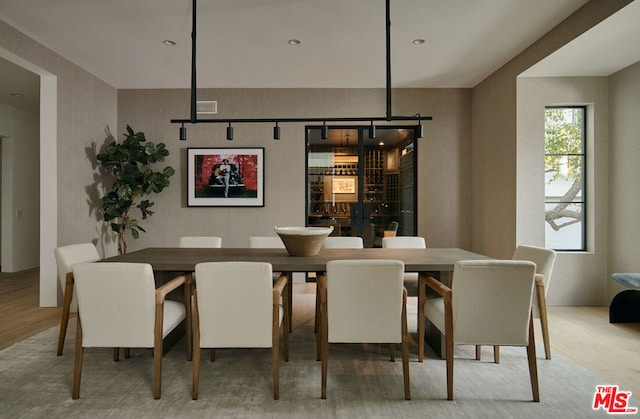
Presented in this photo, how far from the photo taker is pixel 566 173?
172 inches

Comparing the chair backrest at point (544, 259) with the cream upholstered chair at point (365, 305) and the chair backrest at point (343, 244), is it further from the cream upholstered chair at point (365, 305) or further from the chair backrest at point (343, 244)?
the chair backrest at point (343, 244)

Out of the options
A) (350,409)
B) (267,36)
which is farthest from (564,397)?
(267,36)

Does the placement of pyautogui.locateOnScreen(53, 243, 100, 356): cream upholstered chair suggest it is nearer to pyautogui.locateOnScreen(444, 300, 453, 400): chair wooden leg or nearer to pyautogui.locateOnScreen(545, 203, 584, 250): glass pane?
pyautogui.locateOnScreen(444, 300, 453, 400): chair wooden leg

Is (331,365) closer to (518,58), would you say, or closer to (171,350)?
(171,350)

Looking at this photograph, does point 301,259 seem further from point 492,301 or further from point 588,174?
point 588,174

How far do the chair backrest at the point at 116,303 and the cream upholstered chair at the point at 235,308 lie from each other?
301 millimetres

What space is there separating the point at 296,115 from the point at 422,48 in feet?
6.44

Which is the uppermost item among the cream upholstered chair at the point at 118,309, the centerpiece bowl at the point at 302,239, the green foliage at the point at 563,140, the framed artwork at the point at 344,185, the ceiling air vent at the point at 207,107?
the ceiling air vent at the point at 207,107

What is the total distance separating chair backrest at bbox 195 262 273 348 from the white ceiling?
7.53 ft

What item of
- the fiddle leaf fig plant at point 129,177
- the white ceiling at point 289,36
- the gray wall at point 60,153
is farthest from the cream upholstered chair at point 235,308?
the fiddle leaf fig plant at point 129,177

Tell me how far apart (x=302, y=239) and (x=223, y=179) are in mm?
2775

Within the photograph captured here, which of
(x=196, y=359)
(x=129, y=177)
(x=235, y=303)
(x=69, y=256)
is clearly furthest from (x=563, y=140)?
(x=129, y=177)

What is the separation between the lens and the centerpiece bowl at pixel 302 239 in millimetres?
2939

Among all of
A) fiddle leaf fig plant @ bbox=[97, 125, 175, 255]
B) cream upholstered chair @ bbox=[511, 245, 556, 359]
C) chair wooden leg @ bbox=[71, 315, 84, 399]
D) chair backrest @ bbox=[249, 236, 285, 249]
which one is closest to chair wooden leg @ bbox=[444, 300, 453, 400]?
cream upholstered chair @ bbox=[511, 245, 556, 359]
